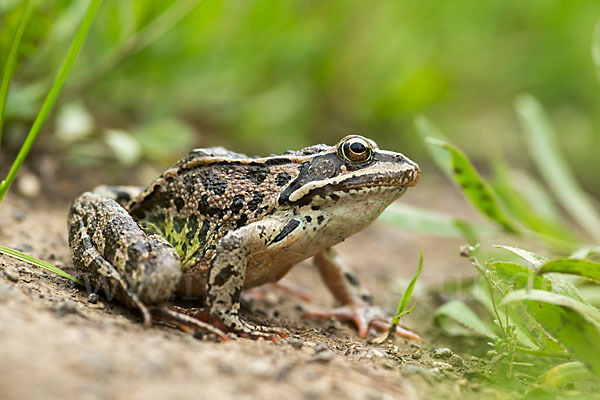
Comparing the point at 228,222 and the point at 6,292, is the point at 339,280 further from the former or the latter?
the point at 6,292

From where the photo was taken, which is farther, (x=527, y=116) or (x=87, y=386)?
(x=527, y=116)

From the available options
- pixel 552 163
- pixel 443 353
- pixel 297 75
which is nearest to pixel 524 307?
pixel 443 353

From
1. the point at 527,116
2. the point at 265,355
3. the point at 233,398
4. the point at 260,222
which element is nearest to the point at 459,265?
the point at 527,116

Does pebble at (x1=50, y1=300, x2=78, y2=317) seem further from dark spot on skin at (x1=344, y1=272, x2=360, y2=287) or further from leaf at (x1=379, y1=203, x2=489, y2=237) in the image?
leaf at (x1=379, y1=203, x2=489, y2=237)

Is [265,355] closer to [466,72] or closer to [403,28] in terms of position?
[403,28]

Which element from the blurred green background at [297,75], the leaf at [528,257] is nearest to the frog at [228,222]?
the leaf at [528,257]

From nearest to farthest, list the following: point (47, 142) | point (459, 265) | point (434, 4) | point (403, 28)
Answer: point (47, 142), point (459, 265), point (403, 28), point (434, 4)
